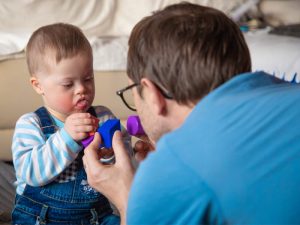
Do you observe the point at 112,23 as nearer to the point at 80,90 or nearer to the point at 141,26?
the point at 80,90

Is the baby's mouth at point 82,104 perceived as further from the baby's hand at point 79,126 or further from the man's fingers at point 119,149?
A: the man's fingers at point 119,149

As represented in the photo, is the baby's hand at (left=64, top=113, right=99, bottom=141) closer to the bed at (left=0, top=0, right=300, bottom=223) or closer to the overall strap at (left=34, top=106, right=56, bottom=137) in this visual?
the overall strap at (left=34, top=106, right=56, bottom=137)

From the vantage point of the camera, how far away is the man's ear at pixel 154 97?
81 centimetres

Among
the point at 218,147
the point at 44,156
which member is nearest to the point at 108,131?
the point at 44,156

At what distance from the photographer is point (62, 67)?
114 cm

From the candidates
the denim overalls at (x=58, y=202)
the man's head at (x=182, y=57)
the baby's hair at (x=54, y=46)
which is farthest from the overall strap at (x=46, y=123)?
the man's head at (x=182, y=57)

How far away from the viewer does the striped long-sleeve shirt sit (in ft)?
3.63

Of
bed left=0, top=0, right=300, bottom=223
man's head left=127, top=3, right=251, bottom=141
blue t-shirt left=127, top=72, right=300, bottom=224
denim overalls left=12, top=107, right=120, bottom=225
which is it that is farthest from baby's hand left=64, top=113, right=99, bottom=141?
bed left=0, top=0, right=300, bottom=223

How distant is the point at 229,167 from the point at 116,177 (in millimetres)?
340

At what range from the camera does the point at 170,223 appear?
0.69 meters

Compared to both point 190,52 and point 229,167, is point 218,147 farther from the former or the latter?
point 190,52

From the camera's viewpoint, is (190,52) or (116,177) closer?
(190,52)

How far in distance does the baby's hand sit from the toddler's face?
0.25 feet

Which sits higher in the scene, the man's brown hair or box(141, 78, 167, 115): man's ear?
the man's brown hair
